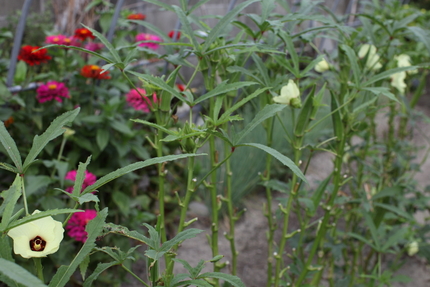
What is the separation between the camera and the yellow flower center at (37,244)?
0.49 meters

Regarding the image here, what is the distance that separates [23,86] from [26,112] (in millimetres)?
96

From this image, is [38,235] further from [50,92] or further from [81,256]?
[50,92]

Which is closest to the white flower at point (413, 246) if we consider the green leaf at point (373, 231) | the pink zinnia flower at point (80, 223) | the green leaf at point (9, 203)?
the green leaf at point (373, 231)

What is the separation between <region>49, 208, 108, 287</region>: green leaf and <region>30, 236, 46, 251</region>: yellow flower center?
34 millimetres

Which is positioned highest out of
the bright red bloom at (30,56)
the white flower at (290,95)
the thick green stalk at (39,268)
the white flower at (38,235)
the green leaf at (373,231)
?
the white flower at (290,95)

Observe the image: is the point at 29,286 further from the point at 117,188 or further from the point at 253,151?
the point at 253,151

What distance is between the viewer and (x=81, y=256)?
478 millimetres

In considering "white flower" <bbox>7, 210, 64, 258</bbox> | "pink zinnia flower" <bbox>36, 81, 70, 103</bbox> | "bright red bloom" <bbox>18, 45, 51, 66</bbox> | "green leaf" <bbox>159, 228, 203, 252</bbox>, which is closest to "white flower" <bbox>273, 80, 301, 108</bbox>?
"green leaf" <bbox>159, 228, 203, 252</bbox>

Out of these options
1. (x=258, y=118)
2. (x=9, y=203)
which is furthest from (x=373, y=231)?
(x=9, y=203)

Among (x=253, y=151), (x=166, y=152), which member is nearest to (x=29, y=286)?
(x=166, y=152)

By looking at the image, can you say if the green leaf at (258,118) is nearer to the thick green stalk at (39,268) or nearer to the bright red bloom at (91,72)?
the thick green stalk at (39,268)

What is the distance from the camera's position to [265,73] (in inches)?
33.8

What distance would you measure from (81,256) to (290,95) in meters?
0.50

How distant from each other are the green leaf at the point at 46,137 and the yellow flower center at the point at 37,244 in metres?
0.09
